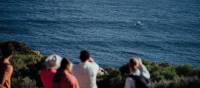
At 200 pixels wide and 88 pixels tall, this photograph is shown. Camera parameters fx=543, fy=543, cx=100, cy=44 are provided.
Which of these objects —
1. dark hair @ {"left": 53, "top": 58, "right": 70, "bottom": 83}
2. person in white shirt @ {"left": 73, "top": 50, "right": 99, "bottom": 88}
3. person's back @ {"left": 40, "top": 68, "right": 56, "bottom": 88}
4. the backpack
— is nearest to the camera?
dark hair @ {"left": 53, "top": 58, "right": 70, "bottom": 83}

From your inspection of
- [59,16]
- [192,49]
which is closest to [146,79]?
[192,49]

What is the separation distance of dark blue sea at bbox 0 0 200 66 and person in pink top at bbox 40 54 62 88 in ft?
188

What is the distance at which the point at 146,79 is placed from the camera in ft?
31.4

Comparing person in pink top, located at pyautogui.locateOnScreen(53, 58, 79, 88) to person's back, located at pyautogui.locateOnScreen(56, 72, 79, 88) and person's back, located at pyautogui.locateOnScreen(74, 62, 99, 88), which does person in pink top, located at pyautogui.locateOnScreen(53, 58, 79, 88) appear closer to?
person's back, located at pyautogui.locateOnScreen(56, 72, 79, 88)


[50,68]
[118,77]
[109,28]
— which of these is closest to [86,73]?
[50,68]

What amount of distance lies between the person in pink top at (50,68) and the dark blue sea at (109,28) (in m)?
57.2

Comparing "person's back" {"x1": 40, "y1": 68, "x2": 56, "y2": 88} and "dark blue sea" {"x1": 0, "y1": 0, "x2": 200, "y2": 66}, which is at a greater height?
"person's back" {"x1": 40, "y1": 68, "x2": 56, "y2": 88}

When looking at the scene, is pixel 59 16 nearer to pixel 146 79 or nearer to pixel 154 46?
pixel 154 46

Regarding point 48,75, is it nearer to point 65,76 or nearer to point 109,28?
point 65,76

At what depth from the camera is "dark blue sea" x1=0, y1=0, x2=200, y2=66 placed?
83625mm

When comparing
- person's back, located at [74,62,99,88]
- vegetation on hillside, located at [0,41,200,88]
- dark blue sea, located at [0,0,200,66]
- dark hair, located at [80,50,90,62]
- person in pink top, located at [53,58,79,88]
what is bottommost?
dark blue sea, located at [0,0,200,66]

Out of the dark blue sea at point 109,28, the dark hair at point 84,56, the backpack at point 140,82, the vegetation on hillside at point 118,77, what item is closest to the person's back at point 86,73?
the dark hair at point 84,56

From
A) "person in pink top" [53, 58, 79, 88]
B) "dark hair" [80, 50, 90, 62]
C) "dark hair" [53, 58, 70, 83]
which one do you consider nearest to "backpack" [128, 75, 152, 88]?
"dark hair" [80, 50, 90, 62]

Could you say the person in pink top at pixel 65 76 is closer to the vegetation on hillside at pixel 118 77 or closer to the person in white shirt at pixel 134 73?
the person in white shirt at pixel 134 73
